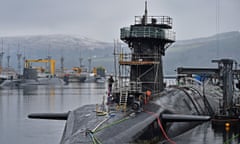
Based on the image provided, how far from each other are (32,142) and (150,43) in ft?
34.6

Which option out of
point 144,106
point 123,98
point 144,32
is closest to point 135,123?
point 144,106

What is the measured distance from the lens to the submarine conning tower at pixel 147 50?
24312 mm

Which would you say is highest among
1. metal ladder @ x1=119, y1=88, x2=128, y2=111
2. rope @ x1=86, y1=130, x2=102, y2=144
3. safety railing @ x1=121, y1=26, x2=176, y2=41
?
safety railing @ x1=121, y1=26, x2=176, y2=41

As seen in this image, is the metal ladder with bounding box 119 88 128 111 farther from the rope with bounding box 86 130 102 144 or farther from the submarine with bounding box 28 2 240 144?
the rope with bounding box 86 130 102 144

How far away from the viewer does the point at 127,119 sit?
15.5m

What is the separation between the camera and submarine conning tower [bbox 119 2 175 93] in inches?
957

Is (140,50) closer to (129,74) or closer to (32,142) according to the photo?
(129,74)

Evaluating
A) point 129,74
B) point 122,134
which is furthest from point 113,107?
point 129,74

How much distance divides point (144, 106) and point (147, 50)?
8.12 m

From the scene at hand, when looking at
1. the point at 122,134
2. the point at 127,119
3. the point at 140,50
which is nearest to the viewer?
the point at 122,134

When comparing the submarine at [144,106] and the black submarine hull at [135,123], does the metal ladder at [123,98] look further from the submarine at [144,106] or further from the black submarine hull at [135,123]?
the black submarine hull at [135,123]

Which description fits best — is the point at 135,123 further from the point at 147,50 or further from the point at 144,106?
the point at 147,50

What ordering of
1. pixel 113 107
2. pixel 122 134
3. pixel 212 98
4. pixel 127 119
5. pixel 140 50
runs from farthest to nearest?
pixel 212 98 → pixel 140 50 → pixel 113 107 → pixel 127 119 → pixel 122 134

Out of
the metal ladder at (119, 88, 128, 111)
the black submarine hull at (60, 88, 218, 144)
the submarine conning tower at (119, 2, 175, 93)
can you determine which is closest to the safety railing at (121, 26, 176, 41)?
the submarine conning tower at (119, 2, 175, 93)
